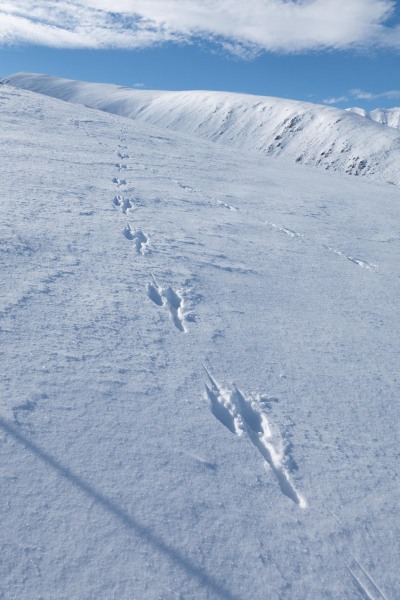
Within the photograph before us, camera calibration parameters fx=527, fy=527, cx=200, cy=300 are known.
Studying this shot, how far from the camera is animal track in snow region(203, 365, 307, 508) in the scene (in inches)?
134

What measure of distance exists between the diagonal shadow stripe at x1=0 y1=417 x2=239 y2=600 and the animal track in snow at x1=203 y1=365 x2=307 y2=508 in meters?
0.82

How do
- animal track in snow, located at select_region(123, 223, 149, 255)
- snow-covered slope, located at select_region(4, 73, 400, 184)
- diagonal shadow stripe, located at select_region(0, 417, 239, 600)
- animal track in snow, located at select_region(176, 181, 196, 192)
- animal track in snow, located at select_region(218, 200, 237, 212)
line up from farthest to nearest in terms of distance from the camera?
snow-covered slope, located at select_region(4, 73, 400, 184) → animal track in snow, located at select_region(176, 181, 196, 192) → animal track in snow, located at select_region(218, 200, 237, 212) → animal track in snow, located at select_region(123, 223, 149, 255) → diagonal shadow stripe, located at select_region(0, 417, 239, 600)

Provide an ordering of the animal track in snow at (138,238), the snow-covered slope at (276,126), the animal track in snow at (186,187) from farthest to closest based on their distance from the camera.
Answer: the snow-covered slope at (276,126) < the animal track in snow at (186,187) < the animal track in snow at (138,238)

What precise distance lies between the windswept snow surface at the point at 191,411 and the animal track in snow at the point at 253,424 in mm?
13

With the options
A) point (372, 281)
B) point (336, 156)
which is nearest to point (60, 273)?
point (372, 281)

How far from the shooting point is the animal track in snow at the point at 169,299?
17.0ft

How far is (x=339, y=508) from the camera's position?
127 inches

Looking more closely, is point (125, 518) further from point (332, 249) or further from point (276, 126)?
point (276, 126)

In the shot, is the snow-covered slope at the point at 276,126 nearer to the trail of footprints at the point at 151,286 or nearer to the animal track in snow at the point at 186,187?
the animal track in snow at the point at 186,187

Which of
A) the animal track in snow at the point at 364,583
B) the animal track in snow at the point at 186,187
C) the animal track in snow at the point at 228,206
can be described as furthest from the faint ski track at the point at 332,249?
the animal track in snow at the point at 364,583

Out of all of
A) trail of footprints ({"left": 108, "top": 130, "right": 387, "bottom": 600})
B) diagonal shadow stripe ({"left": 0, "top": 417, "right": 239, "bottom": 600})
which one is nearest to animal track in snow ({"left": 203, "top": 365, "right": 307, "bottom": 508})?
trail of footprints ({"left": 108, "top": 130, "right": 387, "bottom": 600})

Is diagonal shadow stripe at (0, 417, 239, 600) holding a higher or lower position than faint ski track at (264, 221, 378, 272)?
lower

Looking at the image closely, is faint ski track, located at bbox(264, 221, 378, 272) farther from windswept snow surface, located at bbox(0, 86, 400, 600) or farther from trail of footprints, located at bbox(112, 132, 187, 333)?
trail of footprints, located at bbox(112, 132, 187, 333)

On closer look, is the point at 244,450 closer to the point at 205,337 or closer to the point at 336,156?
the point at 205,337
